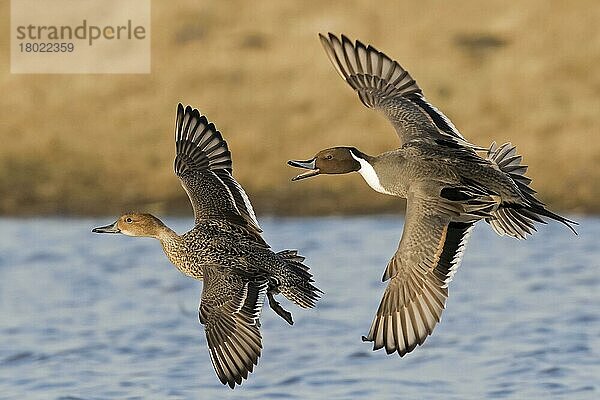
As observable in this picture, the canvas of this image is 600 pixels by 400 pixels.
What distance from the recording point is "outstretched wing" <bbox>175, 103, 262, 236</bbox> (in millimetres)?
7008

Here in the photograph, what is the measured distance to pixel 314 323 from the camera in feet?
31.4

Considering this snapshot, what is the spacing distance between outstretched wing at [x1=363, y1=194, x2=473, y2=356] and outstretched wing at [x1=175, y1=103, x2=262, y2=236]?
1003 millimetres

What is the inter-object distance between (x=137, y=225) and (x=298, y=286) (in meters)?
1.22

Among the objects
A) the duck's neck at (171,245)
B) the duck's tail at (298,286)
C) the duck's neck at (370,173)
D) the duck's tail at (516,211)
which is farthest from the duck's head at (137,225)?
the duck's tail at (516,211)

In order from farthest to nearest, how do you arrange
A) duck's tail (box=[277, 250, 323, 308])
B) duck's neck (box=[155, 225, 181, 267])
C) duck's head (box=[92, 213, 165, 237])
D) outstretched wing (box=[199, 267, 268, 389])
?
duck's head (box=[92, 213, 165, 237]) → duck's neck (box=[155, 225, 181, 267]) → duck's tail (box=[277, 250, 323, 308]) → outstretched wing (box=[199, 267, 268, 389])

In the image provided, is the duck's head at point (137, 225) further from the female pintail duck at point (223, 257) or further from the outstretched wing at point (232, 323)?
the outstretched wing at point (232, 323)

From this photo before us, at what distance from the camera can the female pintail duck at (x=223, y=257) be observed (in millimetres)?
6254

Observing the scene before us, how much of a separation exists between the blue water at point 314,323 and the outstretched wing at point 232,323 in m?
1.93

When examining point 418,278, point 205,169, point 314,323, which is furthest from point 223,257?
point 314,323

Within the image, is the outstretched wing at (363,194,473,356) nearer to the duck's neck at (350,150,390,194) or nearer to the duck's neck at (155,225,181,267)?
the duck's neck at (350,150,390,194)

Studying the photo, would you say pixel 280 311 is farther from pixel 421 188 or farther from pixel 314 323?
pixel 314 323

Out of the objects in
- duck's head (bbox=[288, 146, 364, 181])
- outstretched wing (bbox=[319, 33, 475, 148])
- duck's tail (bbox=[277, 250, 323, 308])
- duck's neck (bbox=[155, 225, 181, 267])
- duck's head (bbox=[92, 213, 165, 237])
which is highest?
outstretched wing (bbox=[319, 33, 475, 148])

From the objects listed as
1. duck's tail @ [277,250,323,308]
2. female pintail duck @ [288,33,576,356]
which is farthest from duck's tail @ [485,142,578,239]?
duck's tail @ [277,250,323,308]

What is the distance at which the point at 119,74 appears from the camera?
13.5 meters
